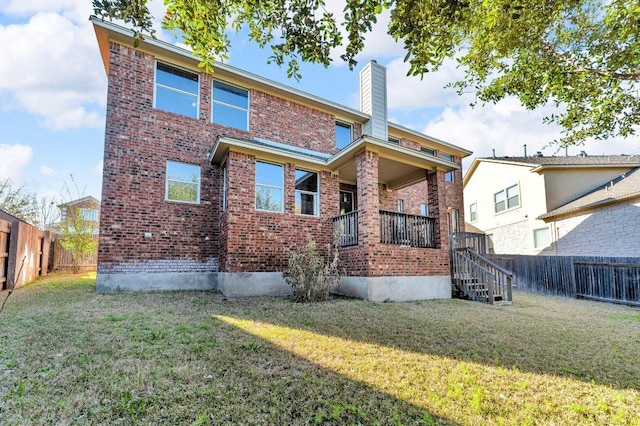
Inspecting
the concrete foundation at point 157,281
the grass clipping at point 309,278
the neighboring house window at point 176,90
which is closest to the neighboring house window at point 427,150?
the grass clipping at point 309,278

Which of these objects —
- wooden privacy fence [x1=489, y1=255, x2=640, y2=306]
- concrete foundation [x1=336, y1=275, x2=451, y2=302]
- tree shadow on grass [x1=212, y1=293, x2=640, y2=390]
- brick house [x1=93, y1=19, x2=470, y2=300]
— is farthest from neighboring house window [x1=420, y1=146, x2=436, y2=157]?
tree shadow on grass [x1=212, y1=293, x2=640, y2=390]

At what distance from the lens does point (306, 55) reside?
4.46m

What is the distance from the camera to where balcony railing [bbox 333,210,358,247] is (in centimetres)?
886

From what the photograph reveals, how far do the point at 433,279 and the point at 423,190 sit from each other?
7.01m

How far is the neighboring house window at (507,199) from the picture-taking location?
A: 58.7 feet

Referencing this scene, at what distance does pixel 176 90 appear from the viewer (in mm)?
9492

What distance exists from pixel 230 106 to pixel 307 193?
408 cm

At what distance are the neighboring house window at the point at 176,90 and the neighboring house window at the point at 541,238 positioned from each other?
17561 mm

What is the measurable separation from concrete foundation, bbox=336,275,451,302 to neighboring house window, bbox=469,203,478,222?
47.8ft

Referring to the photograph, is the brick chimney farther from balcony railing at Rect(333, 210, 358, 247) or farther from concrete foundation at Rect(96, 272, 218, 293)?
concrete foundation at Rect(96, 272, 218, 293)

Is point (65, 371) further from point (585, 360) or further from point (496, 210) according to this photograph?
point (496, 210)

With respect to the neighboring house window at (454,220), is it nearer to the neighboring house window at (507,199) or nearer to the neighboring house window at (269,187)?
the neighboring house window at (507,199)

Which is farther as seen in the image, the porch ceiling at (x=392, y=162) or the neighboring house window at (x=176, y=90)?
the neighboring house window at (x=176, y=90)

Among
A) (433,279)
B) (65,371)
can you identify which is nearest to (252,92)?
(433,279)
